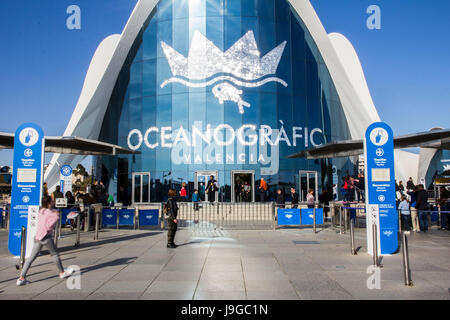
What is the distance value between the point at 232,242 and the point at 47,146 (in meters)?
8.37

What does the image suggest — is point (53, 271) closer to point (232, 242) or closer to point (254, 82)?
point (232, 242)

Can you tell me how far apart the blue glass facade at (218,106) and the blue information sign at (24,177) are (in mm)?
20154

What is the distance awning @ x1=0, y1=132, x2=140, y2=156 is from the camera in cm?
1275

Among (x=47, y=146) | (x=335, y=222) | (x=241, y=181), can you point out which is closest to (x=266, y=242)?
(x=335, y=222)

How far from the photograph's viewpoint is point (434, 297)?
5957 millimetres

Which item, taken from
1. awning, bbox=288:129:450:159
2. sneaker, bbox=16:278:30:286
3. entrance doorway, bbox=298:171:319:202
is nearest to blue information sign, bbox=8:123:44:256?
sneaker, bbox=16:278:30:286

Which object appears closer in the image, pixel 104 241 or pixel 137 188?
pixel 104 241

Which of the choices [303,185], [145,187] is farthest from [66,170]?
[303,185]

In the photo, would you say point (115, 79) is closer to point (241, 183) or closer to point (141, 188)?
point (141, 188)

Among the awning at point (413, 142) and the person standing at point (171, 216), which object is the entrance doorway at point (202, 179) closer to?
the awning at point (413, 142)

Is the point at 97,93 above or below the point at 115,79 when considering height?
below

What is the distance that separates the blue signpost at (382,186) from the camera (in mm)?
9828

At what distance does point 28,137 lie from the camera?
9.89 m

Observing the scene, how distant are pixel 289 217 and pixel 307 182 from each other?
1627 centimetres
